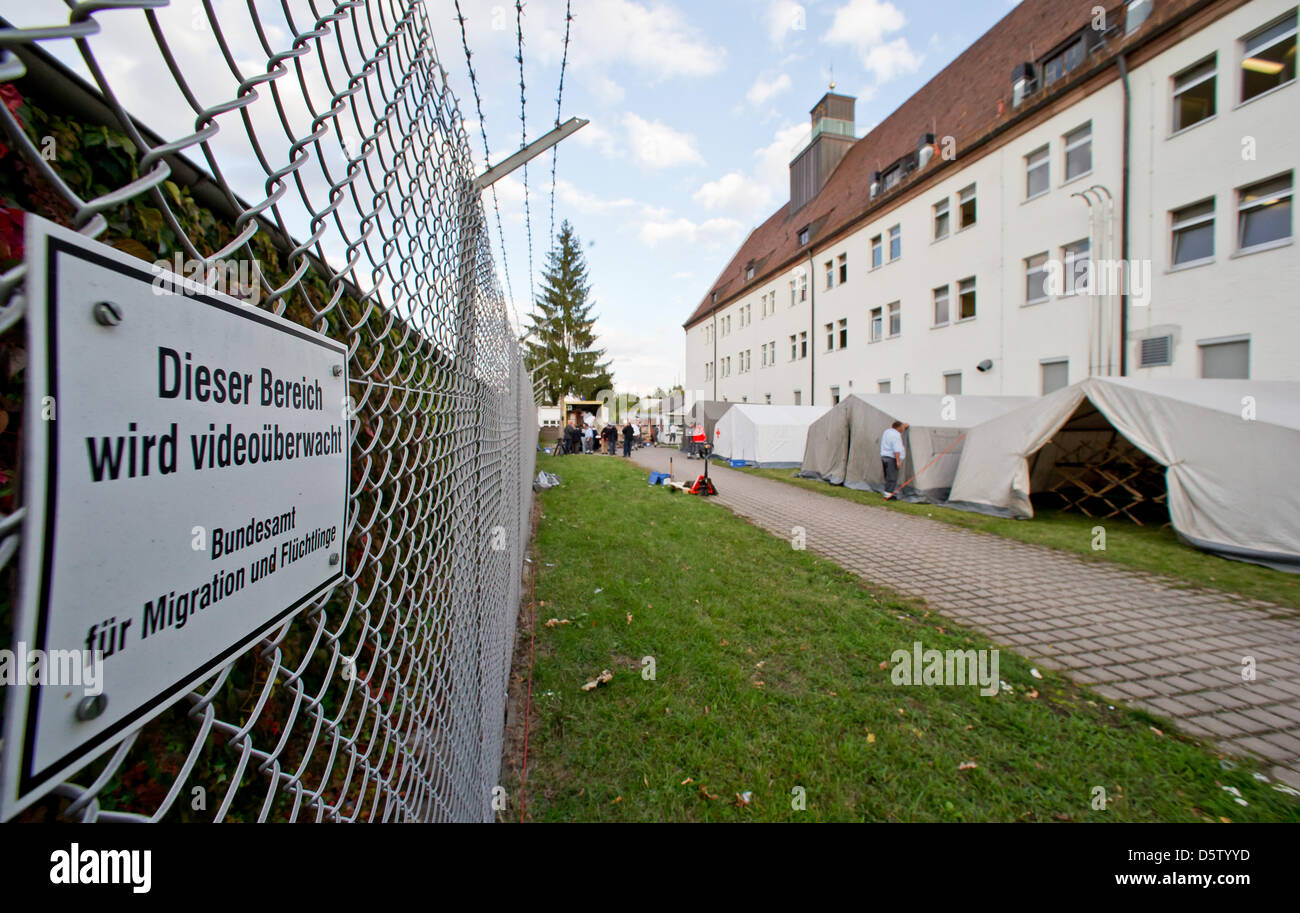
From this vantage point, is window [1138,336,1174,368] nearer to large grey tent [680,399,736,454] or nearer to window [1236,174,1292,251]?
window [1236,174,1292,251]

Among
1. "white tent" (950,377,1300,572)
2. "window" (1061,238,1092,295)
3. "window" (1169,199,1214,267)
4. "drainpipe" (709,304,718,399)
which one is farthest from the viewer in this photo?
"drainpipe" (709,304,718,399)

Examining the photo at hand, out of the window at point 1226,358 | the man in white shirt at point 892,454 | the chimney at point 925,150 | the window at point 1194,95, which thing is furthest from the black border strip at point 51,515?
the chimney at point 925,150

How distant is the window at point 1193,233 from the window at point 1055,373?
3309 mm

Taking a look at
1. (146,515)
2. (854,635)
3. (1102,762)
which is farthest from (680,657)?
(146,515)

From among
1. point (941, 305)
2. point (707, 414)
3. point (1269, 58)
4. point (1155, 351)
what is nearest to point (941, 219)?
point (941, 305)

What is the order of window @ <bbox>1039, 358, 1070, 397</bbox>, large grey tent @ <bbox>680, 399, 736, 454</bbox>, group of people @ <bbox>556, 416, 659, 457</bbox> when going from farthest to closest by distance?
large grey tent @ <bbox>680, 399, 736, 454</bbox> → group of people @ <bbox>556, 416, 659, 457</bbox> → window @ <bbox>1039, 358, 1070, 397</bbox>

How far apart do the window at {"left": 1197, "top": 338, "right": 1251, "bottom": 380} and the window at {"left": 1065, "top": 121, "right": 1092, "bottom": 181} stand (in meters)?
5.84

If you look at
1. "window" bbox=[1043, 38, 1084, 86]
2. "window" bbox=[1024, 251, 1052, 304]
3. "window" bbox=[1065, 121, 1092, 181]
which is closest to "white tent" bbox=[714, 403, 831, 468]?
"window" bbox=[1024, 251, 1052, 304]

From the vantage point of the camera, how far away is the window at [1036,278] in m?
16.0

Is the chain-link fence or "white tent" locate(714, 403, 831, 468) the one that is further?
"white tent" locate(714, 403, 831, 468)

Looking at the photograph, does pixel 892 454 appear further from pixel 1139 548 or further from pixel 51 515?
pixel 51 515

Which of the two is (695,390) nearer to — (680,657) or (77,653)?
(680,657)

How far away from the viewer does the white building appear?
37.7 ft

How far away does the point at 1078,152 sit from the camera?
1530cm
